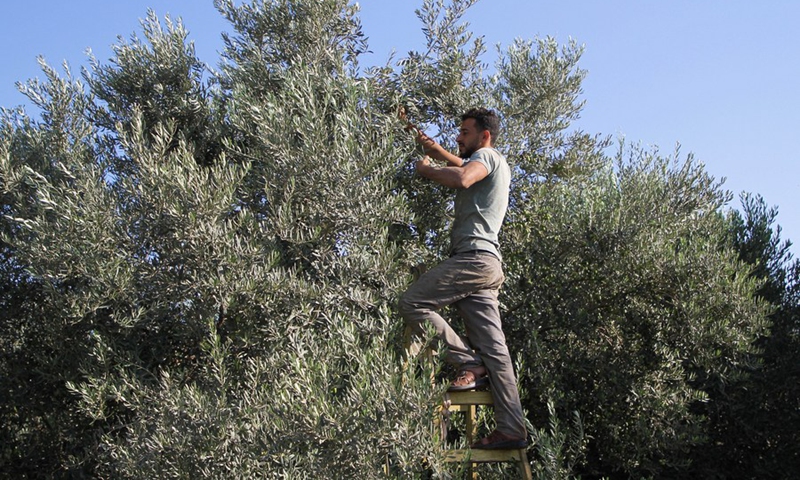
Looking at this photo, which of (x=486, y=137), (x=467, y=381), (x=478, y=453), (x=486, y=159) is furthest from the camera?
(x=486, y=137)

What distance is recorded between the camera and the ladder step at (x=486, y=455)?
6.41 m

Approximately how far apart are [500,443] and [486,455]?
0.52 ft

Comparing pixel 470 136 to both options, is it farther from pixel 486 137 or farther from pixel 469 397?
pixel 469 397

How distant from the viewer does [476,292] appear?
22.7 ft

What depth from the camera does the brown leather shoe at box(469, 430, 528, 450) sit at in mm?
6562

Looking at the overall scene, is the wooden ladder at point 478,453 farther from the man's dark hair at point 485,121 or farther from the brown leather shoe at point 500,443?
the man's dark hair at point 485,121

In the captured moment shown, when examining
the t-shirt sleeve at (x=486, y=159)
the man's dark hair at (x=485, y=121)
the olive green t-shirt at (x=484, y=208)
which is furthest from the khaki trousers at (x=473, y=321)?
the man's dark hair at (x=485, y=121)

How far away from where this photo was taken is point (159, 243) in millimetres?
7352

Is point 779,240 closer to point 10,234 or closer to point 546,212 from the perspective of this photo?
point 546,212

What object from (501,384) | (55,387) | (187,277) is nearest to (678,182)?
(501,384)

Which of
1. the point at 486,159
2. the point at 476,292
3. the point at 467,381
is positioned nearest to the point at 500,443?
the point at 467,381

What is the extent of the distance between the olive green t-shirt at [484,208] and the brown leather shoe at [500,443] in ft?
5.22

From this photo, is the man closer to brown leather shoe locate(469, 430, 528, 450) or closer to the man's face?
brown leather shoe locate(469, 430, 528, 450)

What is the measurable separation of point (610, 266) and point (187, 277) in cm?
530
